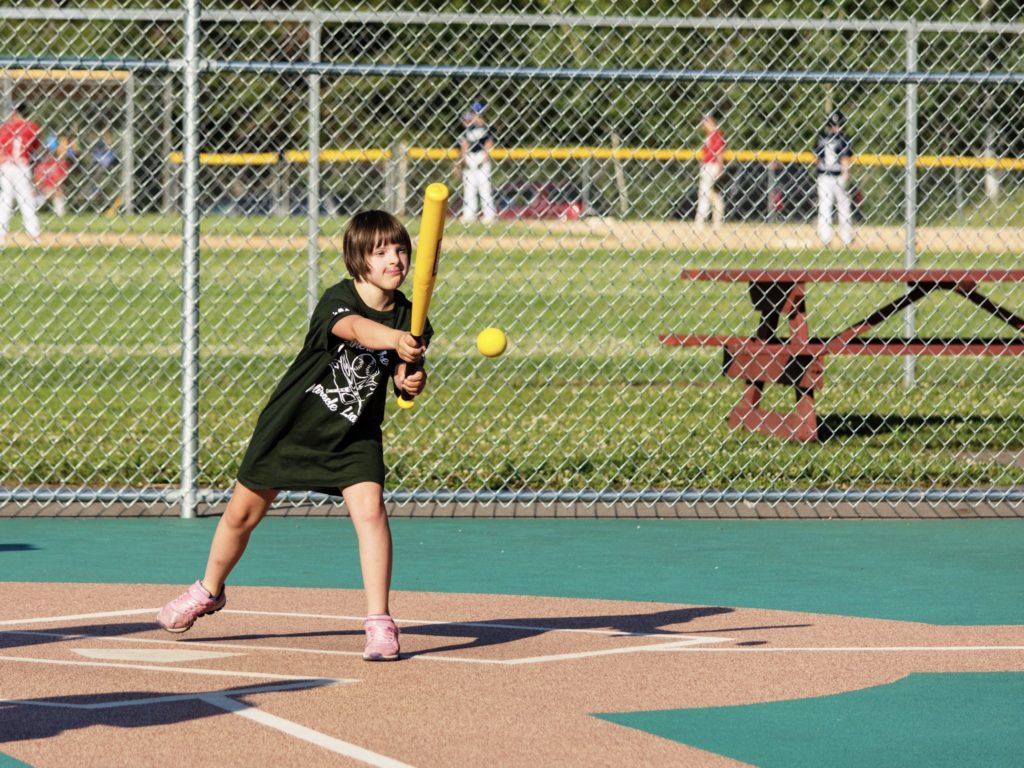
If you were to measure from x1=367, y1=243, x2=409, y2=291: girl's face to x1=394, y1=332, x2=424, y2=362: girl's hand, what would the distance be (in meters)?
0.34

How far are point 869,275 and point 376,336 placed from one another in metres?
4.74

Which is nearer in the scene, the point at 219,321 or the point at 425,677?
the point at 425,677

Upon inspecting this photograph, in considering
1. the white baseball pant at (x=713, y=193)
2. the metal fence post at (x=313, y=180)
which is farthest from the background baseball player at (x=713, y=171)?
the metal fence post at (x=313, y=180)

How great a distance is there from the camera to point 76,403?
11.4m

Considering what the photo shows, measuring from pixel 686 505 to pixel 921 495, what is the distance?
43.8 inches

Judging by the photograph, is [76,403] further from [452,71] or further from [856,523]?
[856,523]

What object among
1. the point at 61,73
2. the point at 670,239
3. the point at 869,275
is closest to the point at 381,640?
the point at 869,275

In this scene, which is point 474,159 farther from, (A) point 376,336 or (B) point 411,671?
(B) point 411,671

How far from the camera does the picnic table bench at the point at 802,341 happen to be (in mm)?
9727

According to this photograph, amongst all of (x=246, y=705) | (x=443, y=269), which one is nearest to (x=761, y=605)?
(x=246, y=705)

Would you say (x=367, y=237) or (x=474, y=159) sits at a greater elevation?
(x=474, y=159)

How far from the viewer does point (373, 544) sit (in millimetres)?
5609

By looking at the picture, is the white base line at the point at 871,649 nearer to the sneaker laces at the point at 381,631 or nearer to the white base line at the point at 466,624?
the white base line at the point at 466,624

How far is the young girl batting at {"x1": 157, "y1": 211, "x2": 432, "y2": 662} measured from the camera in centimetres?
555
